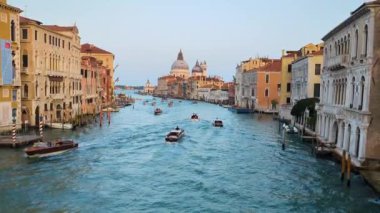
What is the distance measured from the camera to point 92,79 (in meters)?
57.1

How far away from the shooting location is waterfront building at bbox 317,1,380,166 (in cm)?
1836

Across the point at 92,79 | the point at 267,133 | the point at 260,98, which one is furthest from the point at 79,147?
the point at 260,98

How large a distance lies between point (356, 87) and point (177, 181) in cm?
994

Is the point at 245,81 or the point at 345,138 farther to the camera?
the point at 245,81

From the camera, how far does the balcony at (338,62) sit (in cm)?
2230

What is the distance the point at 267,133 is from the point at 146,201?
78.2ft

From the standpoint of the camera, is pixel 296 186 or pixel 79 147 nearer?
pixel 296 186

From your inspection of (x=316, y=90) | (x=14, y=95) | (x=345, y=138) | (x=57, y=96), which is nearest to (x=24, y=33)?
(x=14, y=95)

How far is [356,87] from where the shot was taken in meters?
20.4

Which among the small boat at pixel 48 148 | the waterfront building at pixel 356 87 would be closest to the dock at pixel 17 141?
the small boat at pixel 48 148

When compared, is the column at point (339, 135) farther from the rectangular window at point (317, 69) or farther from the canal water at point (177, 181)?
the rectangular window at point (317, 69)

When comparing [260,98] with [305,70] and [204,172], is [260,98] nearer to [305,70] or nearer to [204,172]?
[305,70]

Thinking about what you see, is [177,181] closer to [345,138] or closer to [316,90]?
[345,138]

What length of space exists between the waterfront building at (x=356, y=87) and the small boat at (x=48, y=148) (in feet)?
52.8
